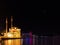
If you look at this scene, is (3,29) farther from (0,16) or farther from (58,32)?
(58,32)

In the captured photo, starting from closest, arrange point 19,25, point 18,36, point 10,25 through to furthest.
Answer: point 18,36 < point 10,25 < point 19,25

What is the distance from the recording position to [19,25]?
682 inches

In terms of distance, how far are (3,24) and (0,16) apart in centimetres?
75

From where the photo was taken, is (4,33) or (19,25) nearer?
(4,33)

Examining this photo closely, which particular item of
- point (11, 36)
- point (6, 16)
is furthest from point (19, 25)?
point (11, 36)

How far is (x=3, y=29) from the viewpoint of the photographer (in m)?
16.3

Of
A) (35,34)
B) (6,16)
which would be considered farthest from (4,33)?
(35,34)

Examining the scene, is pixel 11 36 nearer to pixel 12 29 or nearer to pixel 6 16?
pixel 12 29

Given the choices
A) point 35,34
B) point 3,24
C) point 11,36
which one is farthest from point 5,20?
point 35,34

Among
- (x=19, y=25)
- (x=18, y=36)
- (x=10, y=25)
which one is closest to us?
(x=18, y=36)

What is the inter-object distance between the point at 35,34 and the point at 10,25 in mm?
2640

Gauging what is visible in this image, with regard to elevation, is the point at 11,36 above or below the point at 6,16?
below

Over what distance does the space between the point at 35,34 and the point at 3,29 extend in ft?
8.48

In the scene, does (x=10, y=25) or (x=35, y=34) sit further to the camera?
(x=35, y=34)
